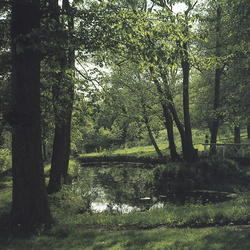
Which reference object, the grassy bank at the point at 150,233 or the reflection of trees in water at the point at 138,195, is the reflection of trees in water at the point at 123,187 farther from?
the grassy bank at the point at 150,233

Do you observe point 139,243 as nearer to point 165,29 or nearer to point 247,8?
point 165,29

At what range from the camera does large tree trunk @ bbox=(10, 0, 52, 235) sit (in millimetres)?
7352

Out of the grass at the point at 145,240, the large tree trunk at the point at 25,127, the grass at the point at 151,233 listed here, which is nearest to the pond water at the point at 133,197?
the grass at the point at 151,233

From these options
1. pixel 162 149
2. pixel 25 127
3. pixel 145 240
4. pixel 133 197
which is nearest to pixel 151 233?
pixel 145 240

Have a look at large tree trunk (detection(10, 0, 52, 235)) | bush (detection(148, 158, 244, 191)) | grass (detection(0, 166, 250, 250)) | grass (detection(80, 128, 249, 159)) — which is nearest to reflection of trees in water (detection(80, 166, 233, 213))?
bush (detection(148, 158, 244, 191))

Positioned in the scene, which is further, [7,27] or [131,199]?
[131,199]

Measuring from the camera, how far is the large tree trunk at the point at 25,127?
24.1 feet

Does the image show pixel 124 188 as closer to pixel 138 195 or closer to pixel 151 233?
pixel 138 195

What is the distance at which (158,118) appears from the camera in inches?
1091

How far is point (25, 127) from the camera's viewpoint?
7480 mm

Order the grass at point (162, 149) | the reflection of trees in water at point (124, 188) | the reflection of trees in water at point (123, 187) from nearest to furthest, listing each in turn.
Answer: the reflection of trees in water at point (123, 187)
the reflection of trees in water at point (124, 188)
the grass at point (162, 149)

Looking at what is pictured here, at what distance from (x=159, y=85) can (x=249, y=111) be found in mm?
7355

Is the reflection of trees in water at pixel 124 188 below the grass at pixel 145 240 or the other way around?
below

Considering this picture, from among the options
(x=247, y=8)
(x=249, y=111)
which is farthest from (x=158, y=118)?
(x=247, y=8)
